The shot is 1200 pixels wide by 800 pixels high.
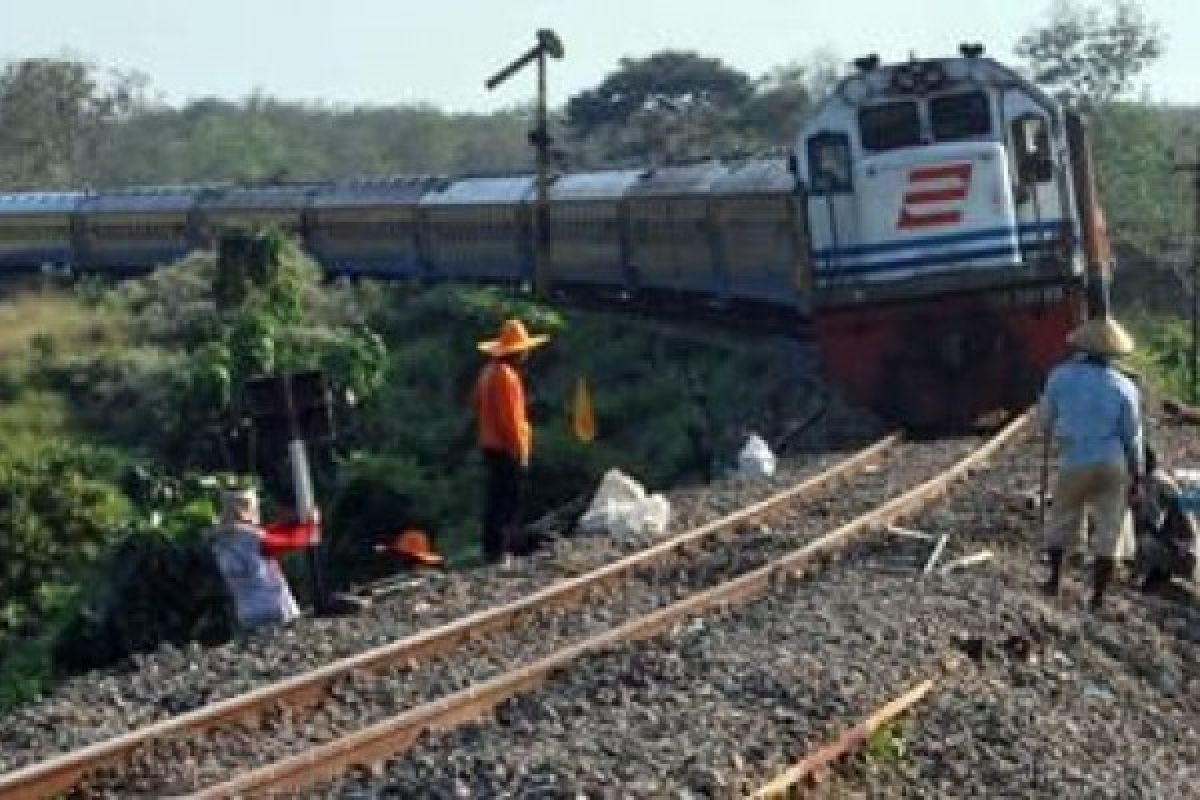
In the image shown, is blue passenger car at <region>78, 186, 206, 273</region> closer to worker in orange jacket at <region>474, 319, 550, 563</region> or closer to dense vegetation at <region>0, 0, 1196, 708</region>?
dense vegetation at <region>0, 0, 1196, 708</region>

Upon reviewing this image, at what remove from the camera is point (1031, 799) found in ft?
27.8

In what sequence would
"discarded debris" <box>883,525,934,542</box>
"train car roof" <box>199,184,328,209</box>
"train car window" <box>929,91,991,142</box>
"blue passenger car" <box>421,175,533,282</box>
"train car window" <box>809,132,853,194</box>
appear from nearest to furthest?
"discarded debris" <box>883,525,934,542</box>, "train car window" <box>929,91,991,142</box>, "train car window" <box>809,132,853,194</box>, "blue passenger car" <box>421,175,533,282</box>, "train car roof" <box>199,184,328,209</box>

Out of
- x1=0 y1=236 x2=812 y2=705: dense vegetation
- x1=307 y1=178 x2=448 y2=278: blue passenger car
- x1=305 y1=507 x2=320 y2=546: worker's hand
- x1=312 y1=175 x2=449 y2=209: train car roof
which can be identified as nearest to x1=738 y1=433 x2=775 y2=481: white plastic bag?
x1=0 y1=236 x2=812 y2=705: dense vegetation

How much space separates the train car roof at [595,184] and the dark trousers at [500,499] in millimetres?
16660

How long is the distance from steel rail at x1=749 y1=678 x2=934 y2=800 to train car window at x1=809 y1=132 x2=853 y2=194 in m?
10.5

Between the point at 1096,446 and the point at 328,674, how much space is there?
4.06 meters

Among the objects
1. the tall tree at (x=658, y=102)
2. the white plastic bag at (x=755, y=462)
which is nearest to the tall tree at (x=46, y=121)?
the tall tree at (x=658, y=102)

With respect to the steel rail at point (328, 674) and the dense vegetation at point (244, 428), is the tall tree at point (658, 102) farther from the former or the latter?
the steel rail at point (328, 674)

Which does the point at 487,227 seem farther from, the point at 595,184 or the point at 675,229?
the point at 675,229

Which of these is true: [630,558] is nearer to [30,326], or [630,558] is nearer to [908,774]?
[908,774]

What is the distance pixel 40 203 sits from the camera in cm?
5606

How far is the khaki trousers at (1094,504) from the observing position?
11.6 metres

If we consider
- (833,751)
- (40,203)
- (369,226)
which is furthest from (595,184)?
(40,203)

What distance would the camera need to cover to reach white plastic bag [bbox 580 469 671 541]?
1464 cm
